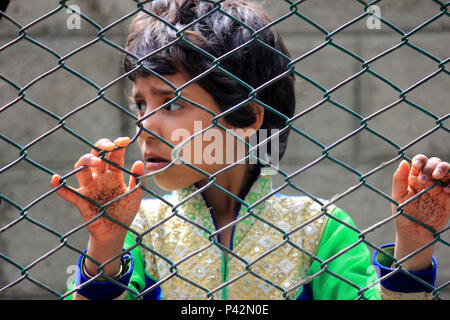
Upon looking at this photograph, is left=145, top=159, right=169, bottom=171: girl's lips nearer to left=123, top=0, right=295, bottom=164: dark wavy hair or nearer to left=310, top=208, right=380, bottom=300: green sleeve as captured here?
left=123, top=0, right=295, bottom=164: dark wavy hair

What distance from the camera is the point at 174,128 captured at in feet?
4.15

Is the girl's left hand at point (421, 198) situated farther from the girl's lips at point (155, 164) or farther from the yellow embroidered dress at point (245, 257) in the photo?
the girl's lips at point (155, 164)

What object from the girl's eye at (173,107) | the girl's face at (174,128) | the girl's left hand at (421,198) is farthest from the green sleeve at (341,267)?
the girl's eye at (173,107)

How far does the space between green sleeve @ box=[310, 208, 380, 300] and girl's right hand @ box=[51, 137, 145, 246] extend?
1.62 ft

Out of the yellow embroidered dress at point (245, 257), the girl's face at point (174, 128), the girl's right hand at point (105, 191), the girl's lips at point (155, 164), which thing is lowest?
the yellow embroidered dress at point (245, 257)

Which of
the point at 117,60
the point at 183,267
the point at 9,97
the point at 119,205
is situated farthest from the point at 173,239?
the point at 9,97

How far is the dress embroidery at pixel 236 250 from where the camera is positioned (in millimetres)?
1392

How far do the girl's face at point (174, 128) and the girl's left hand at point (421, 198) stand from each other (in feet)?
1.46

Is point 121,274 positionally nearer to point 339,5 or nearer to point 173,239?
point 173,239

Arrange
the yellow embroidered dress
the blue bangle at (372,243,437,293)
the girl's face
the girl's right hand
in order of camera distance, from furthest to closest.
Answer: the yellow embroidered dress, the girl's face, the blue bangle at (372,243,437,293), the girl's right hand

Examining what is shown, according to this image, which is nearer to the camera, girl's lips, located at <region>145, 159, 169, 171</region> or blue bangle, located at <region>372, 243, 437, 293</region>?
blue bangle, located at <region>372, 243, 437, 293</region>

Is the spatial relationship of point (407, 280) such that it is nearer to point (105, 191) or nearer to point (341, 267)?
point (341, 267)

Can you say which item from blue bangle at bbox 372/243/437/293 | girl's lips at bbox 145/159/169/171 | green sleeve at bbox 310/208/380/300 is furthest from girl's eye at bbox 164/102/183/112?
blue bangle at bbox 372/243/437/293

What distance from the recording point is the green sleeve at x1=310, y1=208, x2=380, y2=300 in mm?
1303
